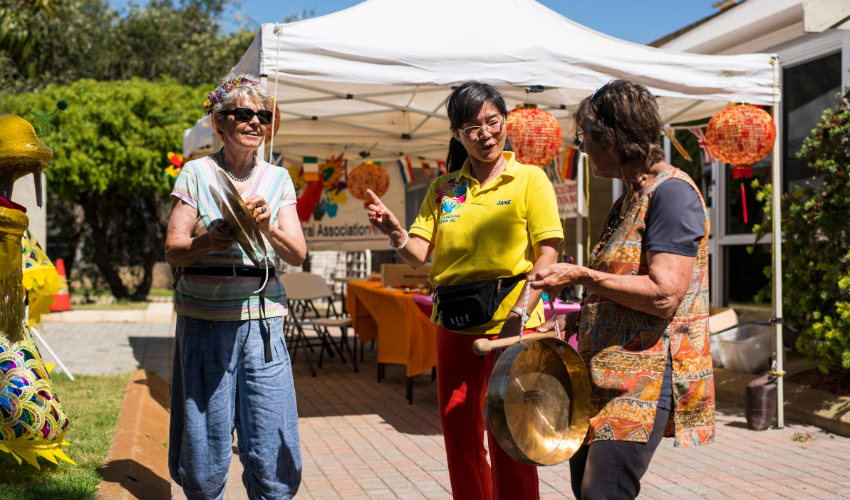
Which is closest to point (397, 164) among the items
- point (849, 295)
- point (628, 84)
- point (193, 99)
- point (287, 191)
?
point (849, 295)

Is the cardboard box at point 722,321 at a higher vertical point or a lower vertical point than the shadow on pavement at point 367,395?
higher

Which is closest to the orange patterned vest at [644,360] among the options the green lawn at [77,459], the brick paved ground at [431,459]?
the brick paved ground at [431,459]

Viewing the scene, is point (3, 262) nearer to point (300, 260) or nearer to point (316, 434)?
point (300, 260)

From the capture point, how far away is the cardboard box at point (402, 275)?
7340 mm

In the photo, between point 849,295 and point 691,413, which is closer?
point 691,413

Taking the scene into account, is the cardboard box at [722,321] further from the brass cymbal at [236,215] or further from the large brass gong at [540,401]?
the brass cymbal at [236,215]

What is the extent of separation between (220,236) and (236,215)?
0.09 meters

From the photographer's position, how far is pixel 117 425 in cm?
435

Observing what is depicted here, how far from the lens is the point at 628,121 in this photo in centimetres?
185

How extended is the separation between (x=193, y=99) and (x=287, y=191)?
15152mm

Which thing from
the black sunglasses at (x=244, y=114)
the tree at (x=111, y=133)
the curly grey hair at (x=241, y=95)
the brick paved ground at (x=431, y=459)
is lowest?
the brick paved ground at (x=431, y=459)

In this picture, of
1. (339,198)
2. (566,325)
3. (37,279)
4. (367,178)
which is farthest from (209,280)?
(339,198)

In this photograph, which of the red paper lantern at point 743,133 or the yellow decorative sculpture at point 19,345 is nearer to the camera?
the yellow decorative sculpture at point 19,345

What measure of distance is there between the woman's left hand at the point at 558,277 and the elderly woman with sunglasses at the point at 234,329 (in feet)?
3.21
